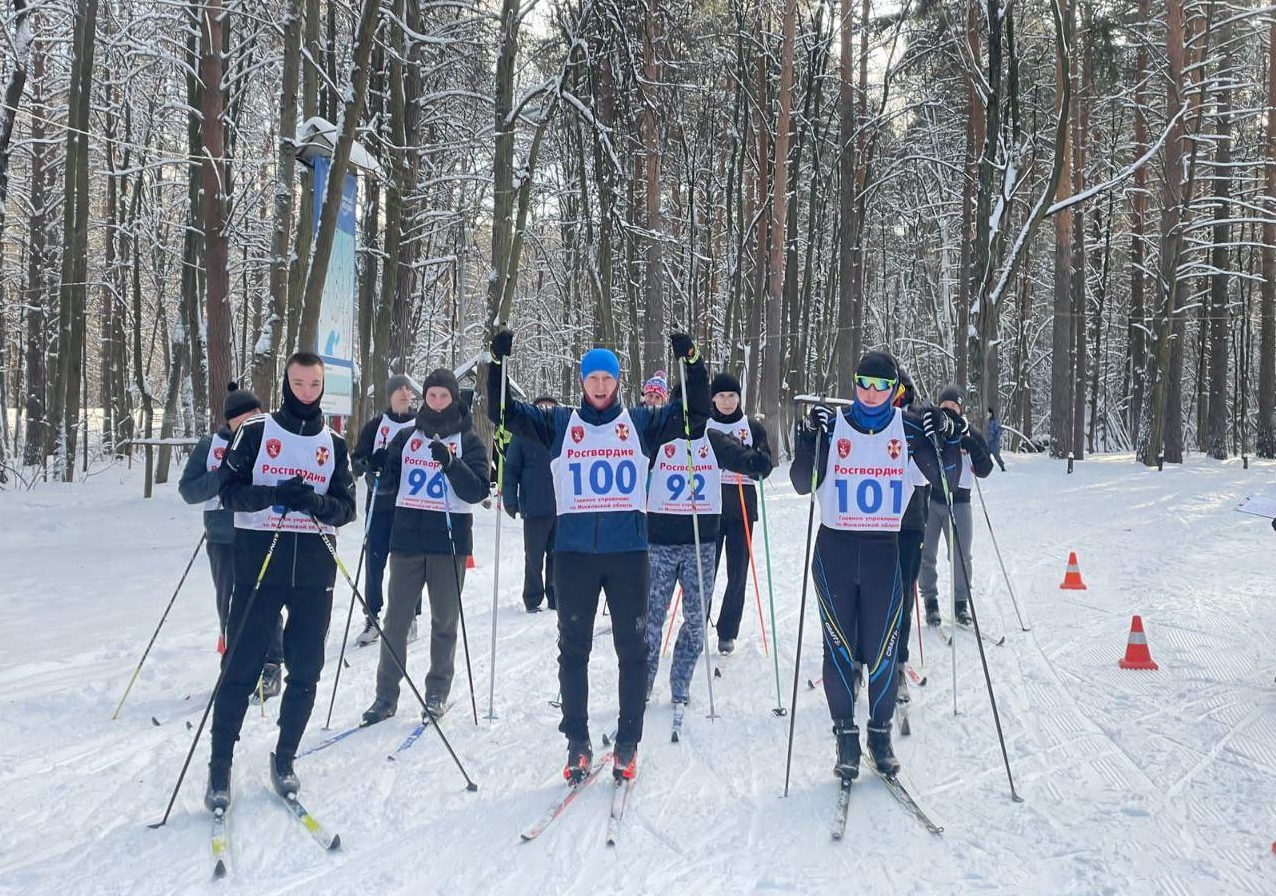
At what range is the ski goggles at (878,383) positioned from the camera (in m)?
4.68

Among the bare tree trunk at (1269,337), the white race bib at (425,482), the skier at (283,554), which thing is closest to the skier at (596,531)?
the skier at (283,554)

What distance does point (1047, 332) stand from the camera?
130ft

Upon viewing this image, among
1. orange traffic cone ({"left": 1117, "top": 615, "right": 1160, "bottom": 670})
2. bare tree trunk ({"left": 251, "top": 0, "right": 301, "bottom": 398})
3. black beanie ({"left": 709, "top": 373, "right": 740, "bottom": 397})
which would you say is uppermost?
bare tree trunk ({"left": 251, "top": 0, "right": 301, "bottom": 398})

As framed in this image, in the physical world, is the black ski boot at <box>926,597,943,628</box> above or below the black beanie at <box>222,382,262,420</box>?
below

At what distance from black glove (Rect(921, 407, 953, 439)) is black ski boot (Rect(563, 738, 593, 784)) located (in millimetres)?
2426

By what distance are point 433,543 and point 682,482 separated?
1.64 m

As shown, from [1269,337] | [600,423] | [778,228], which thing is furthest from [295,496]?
[1269,337]

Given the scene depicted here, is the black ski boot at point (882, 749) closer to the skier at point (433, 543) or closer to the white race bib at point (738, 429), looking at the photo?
the white race bib at point (738, 429)

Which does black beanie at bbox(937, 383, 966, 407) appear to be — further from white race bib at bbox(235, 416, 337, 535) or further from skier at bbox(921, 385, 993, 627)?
white race bib at bbox(235, 416, 337, 535)

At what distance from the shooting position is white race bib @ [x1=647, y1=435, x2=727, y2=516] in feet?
19.5

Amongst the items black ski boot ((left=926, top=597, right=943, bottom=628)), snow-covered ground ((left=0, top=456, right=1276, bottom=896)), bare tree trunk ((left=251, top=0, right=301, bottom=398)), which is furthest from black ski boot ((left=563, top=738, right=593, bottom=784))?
bare tree trunk ((left=251, top=0, right=301, bottom=398))

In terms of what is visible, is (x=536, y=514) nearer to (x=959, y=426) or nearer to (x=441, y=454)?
(x=441, y=454)

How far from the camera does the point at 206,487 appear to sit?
4.88 meters

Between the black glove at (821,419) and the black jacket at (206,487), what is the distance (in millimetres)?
2943
